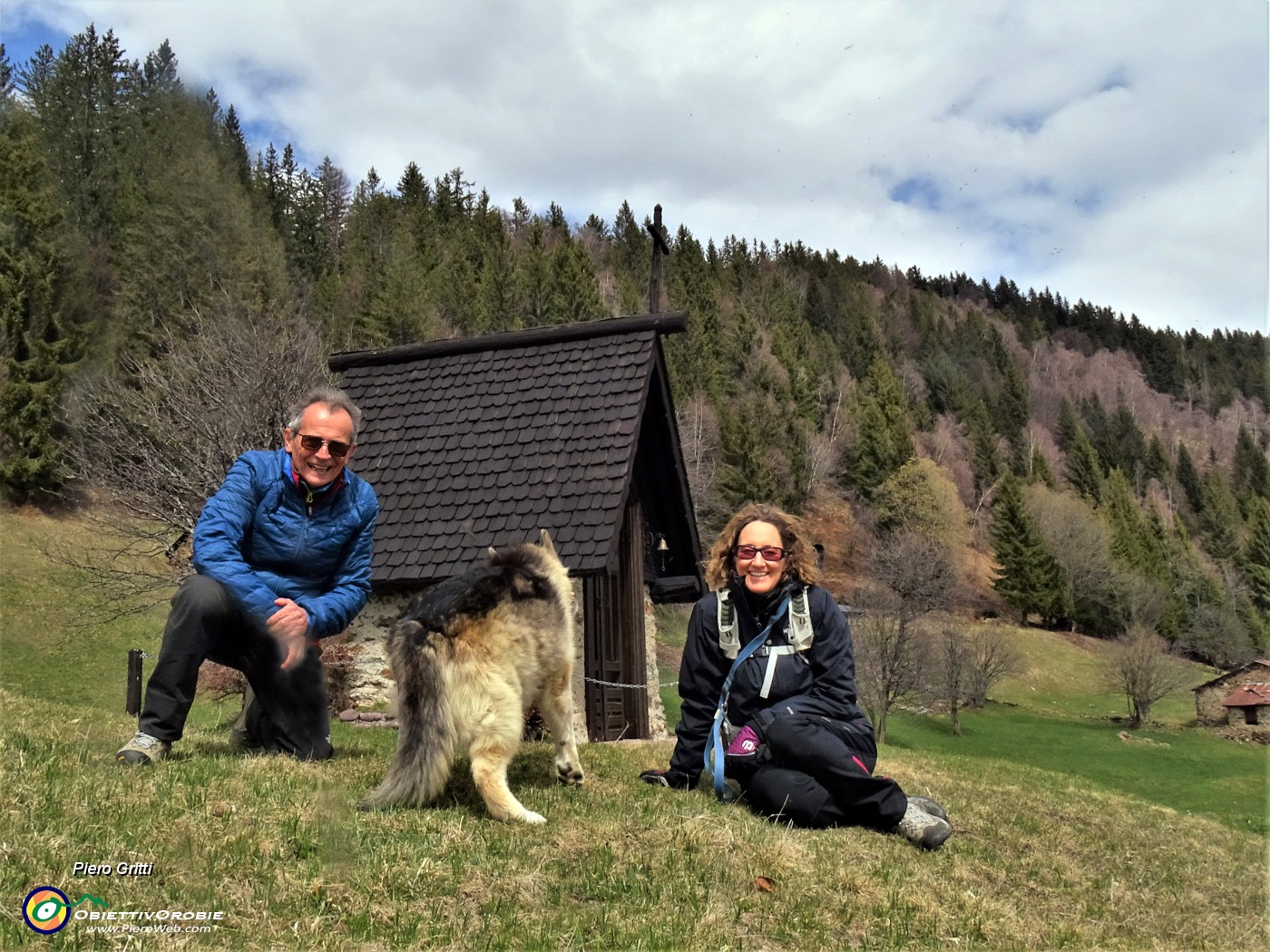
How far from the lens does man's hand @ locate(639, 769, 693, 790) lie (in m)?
5.32

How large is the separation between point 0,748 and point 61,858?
196cm

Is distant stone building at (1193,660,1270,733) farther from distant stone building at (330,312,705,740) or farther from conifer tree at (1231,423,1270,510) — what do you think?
conifer tree at (1231,423,1270,510)

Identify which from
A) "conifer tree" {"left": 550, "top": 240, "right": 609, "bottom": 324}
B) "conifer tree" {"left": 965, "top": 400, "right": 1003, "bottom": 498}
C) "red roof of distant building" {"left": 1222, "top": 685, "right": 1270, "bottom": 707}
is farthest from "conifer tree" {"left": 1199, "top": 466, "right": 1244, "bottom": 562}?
"conifer tree" {"left": 550, "top": 240, "right": 609, "bottom": 324}

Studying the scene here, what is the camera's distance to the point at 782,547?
5121 millimetres

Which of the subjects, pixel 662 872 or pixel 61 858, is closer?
pixel 61 858

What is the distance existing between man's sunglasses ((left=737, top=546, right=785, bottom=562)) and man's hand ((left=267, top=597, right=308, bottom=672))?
245 cm

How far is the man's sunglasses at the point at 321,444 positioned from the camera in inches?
184

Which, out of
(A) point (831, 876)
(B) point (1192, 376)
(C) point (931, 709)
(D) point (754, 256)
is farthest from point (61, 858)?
(B) point (1192, 376)

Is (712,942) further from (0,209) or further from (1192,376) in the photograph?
(1192,376)

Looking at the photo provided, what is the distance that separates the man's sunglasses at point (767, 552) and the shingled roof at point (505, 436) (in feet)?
16.9

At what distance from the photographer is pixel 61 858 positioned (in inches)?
108

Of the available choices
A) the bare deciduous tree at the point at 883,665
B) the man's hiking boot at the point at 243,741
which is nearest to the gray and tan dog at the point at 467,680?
the man's hiking boot at the point at 243,741

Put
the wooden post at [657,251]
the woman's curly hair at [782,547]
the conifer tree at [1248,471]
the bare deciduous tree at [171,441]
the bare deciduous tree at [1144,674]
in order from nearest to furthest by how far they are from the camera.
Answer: the woman's curly hair at [782,547] → the wooden post at [657,251] → the bare deciduous tree at [171,441] → the bare deciduous tree at [1144,674] → the conifer tree at [1248,471]

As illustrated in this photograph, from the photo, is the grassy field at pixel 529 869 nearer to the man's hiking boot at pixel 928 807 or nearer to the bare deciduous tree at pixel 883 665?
the man's hiking boot at pixel 928 807
